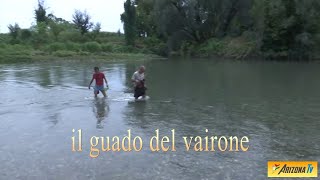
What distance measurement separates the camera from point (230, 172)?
862 cm

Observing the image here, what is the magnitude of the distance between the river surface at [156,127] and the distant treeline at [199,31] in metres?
33.2

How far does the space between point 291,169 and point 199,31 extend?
6081cm

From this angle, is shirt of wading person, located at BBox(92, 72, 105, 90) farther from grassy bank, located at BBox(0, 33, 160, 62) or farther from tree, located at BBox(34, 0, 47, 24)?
tree, located at BBox(34, 0, 47, 24)

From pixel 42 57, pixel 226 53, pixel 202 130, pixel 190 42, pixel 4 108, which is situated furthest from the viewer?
pixel 190 42

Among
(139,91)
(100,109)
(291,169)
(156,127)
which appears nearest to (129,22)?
(139,91)

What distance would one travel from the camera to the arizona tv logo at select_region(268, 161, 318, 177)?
8219 millimetres

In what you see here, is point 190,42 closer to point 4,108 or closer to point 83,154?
point 4,108

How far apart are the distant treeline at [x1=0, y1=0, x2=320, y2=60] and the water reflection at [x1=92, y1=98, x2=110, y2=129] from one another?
3750 centimetres

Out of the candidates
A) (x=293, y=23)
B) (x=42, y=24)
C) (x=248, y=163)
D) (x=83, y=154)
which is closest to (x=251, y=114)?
(x=248, y=163)

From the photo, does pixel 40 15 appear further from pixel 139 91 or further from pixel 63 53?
pixel 139 91

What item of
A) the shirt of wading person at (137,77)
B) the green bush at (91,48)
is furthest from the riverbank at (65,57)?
the shirt of wading person at (137,77)

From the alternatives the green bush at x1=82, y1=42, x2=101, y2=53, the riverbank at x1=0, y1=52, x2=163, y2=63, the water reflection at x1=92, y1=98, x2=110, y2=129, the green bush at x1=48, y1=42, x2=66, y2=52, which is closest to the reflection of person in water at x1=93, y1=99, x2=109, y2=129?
the water reflection at x1=92, y1=98, x2=110, y2=129

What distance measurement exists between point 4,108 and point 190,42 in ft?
181

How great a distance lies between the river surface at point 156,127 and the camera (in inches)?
350
